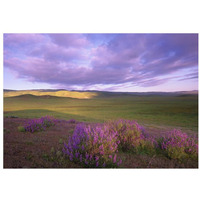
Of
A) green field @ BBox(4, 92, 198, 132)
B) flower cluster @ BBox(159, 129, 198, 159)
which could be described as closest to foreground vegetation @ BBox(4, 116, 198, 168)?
flower cluster @ BBox(159, 129, 198, 159)

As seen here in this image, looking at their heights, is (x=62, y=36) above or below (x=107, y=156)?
above

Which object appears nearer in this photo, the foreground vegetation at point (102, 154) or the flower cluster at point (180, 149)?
the foreground vegetation at point (102, 154)

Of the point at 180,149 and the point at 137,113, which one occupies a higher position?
the point at 180,149

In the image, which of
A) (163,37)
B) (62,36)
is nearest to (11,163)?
(62,36)

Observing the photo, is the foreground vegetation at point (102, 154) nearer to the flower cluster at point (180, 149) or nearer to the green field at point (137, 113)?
the flower cluster at point (180, 149)

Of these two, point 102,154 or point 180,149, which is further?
point 180,149

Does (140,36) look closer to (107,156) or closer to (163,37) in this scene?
(163,37)

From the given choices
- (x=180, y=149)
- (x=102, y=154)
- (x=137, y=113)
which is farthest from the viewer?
(x=137, y=113)

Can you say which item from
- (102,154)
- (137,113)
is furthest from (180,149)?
(137,113)

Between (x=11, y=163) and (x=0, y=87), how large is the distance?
2.72 m

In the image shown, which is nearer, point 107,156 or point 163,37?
point 107,156

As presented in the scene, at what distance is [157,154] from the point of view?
337 cm

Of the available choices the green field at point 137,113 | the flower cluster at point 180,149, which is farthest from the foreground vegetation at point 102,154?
the green field at point 137,113

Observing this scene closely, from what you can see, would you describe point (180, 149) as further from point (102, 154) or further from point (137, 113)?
point (137, 113)
